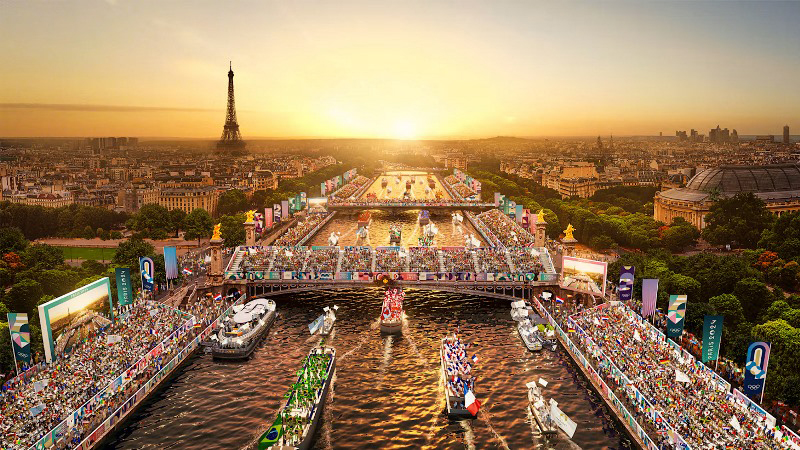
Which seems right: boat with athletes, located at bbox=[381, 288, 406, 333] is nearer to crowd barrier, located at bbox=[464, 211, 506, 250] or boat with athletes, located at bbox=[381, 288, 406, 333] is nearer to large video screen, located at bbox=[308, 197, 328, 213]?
crowd barrier, located at bbox=[464, 211, 506, 250]

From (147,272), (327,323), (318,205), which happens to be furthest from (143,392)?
(318,205)

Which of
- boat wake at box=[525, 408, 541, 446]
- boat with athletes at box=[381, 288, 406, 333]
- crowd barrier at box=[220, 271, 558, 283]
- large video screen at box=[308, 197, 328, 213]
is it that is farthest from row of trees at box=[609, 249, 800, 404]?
large video screen at box=[308, 197, 328, 213]

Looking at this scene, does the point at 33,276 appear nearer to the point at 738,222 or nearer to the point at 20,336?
the point at 20,336

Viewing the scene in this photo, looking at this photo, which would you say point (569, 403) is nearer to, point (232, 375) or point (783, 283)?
point (232, 375)

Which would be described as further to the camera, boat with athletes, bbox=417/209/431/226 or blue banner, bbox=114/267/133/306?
boat with athletes, bbox=417/209/431/226

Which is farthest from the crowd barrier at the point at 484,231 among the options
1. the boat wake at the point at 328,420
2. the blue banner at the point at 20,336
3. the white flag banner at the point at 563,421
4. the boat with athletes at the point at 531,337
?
the blue banner at the point at 20,336
